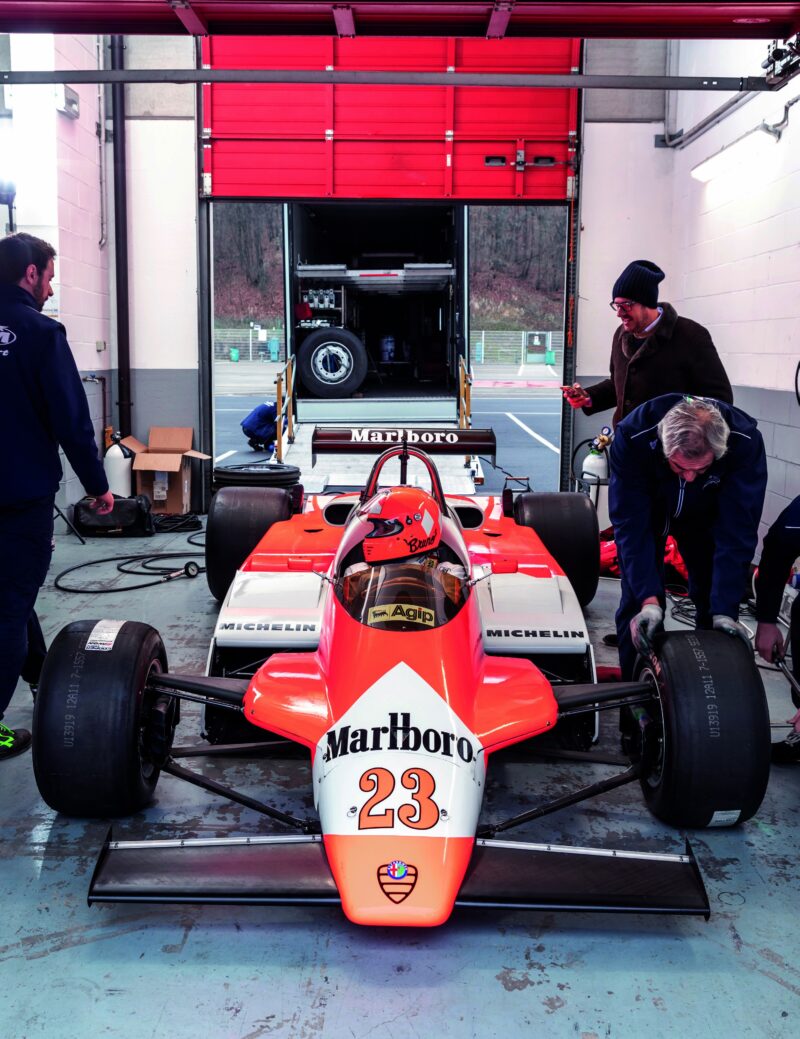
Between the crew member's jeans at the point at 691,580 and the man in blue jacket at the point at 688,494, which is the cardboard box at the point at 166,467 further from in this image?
the man in blue jacket at the point at 688,494

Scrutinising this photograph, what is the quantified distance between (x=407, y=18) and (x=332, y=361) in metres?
6.63

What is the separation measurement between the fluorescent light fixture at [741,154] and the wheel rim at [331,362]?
4214 millimetres

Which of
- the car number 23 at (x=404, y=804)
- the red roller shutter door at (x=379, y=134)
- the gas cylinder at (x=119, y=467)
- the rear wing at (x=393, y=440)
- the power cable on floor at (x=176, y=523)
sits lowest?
the power cable on floor at (x=176, y=523)

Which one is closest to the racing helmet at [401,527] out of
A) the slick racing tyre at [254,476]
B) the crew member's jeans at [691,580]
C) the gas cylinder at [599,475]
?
the crew member's jeans at [691,580]

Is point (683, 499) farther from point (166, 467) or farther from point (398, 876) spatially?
point (166, 467)

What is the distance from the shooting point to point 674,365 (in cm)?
405

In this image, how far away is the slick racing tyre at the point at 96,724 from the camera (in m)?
2.69

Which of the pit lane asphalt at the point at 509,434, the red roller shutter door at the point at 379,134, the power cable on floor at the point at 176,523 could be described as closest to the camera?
the power cable on floor at the point at 176,523

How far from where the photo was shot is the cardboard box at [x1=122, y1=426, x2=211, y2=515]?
7.89 m

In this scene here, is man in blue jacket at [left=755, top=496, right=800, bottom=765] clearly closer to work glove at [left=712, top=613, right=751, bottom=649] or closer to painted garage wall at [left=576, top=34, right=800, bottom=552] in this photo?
work glove at [left=712, top=613, right=751, bottom=649]

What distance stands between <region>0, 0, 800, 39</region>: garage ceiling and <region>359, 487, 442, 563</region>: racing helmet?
1846mm

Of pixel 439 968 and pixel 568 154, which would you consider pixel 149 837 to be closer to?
pixel 439 968

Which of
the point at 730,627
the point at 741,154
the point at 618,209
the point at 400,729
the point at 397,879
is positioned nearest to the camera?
the point at 397,879

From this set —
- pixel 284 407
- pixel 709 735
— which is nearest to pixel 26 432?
pixel 709 735
